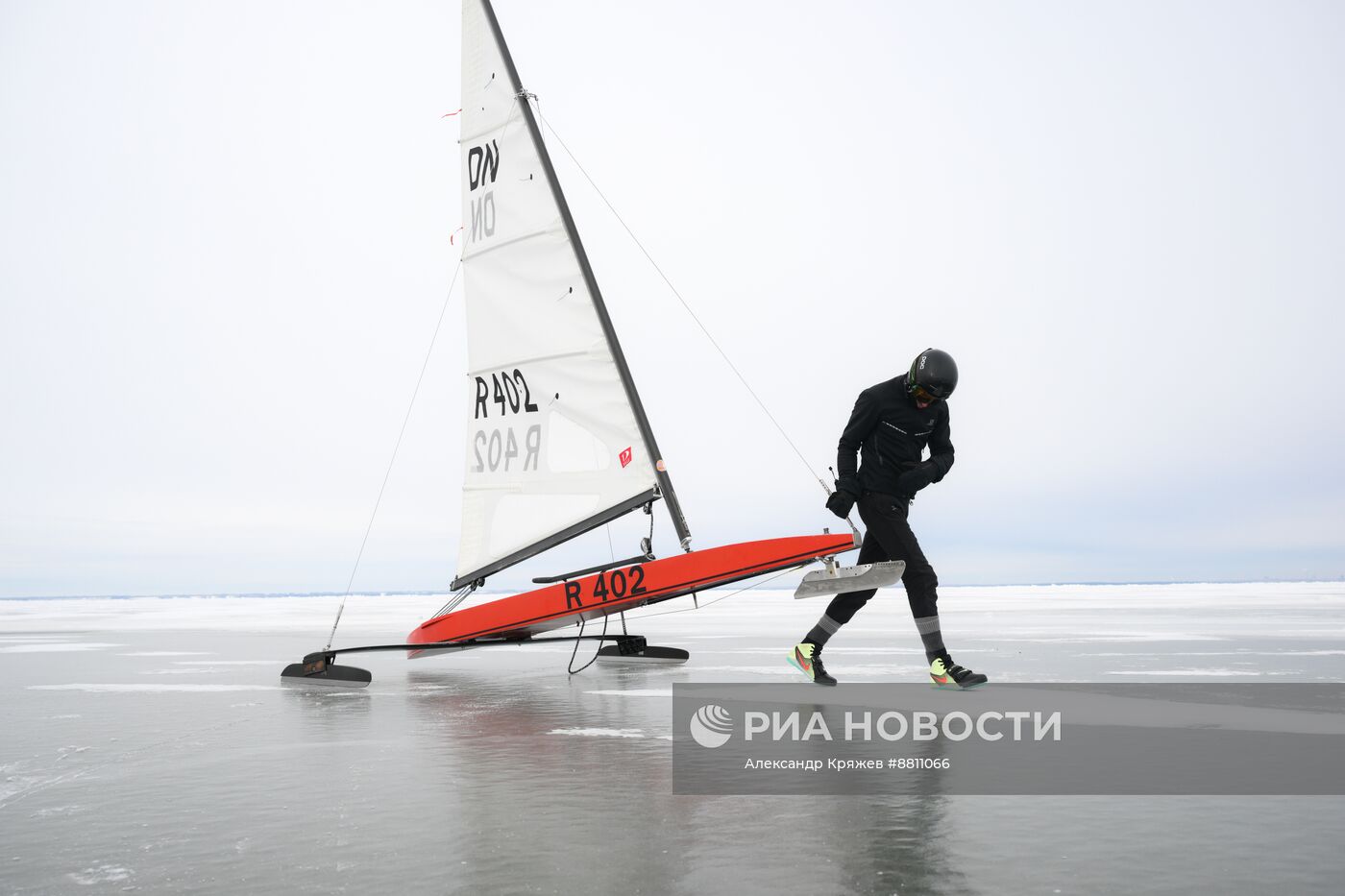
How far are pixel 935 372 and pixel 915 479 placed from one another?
684 millimetres

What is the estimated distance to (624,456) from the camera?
8531mm

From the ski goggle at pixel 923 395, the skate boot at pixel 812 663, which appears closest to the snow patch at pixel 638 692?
the skate boot at pixel 812 663

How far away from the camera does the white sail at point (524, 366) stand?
28.5 ft

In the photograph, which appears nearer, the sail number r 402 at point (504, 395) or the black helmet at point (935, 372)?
the black helmet at point (935, 372)

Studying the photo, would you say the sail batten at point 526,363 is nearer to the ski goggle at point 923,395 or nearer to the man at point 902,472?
the man at point 902,472

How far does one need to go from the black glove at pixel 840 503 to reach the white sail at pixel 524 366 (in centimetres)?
234

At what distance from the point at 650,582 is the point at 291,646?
7.85 metres

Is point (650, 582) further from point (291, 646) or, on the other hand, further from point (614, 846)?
point (291, 646)

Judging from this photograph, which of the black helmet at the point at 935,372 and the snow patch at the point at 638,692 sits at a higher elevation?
the black helmet at the point at 935,372

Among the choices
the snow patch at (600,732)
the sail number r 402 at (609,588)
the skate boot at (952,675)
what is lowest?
the snow patch at (600,732)

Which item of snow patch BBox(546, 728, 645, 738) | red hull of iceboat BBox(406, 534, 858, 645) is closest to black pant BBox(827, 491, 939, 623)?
red hull of iceboat BBox(406, 534, 858, 645)

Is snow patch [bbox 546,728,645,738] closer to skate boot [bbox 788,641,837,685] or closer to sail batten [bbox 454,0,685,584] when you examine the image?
skate boot [bbox 788,641,837,685]

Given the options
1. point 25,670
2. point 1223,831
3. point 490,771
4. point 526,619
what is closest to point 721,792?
point 490,771

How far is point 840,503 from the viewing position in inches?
250
